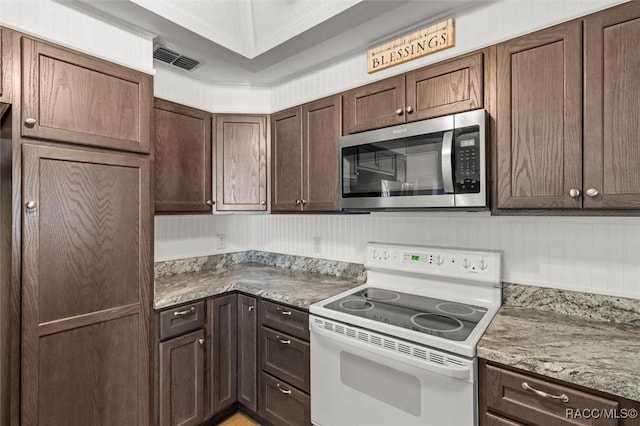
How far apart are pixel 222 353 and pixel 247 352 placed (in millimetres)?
164

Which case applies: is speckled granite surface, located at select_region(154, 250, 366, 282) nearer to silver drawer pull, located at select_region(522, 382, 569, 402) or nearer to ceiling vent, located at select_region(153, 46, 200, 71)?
silver drawer pull, located at select_region(522, 382, 569, 402)

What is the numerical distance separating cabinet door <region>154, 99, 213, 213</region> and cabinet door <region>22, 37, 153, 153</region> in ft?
1.20

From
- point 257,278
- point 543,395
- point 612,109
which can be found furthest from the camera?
point 257,278

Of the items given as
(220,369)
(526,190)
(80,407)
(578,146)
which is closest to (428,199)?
(526,190)

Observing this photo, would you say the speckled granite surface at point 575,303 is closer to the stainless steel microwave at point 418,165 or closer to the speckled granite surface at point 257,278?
the stainless steel microwave at point 418,165

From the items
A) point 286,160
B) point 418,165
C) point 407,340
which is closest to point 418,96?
point 418,165

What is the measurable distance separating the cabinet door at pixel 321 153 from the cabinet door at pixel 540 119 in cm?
95

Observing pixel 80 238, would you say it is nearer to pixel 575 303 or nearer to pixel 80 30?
pixel 80 30

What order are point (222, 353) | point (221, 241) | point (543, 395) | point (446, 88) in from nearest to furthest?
point (543, 395) < point (446, 88) < point (222, 353) < point (221, 241)

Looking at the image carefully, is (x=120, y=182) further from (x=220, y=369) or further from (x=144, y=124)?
(x=220, y=369)

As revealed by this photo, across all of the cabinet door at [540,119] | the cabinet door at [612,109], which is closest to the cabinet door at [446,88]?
the cabinet door at [540,119]

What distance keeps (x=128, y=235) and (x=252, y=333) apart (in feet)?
3.23

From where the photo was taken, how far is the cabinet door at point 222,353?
81.3 inches

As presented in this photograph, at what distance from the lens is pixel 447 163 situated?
59.6 inches
